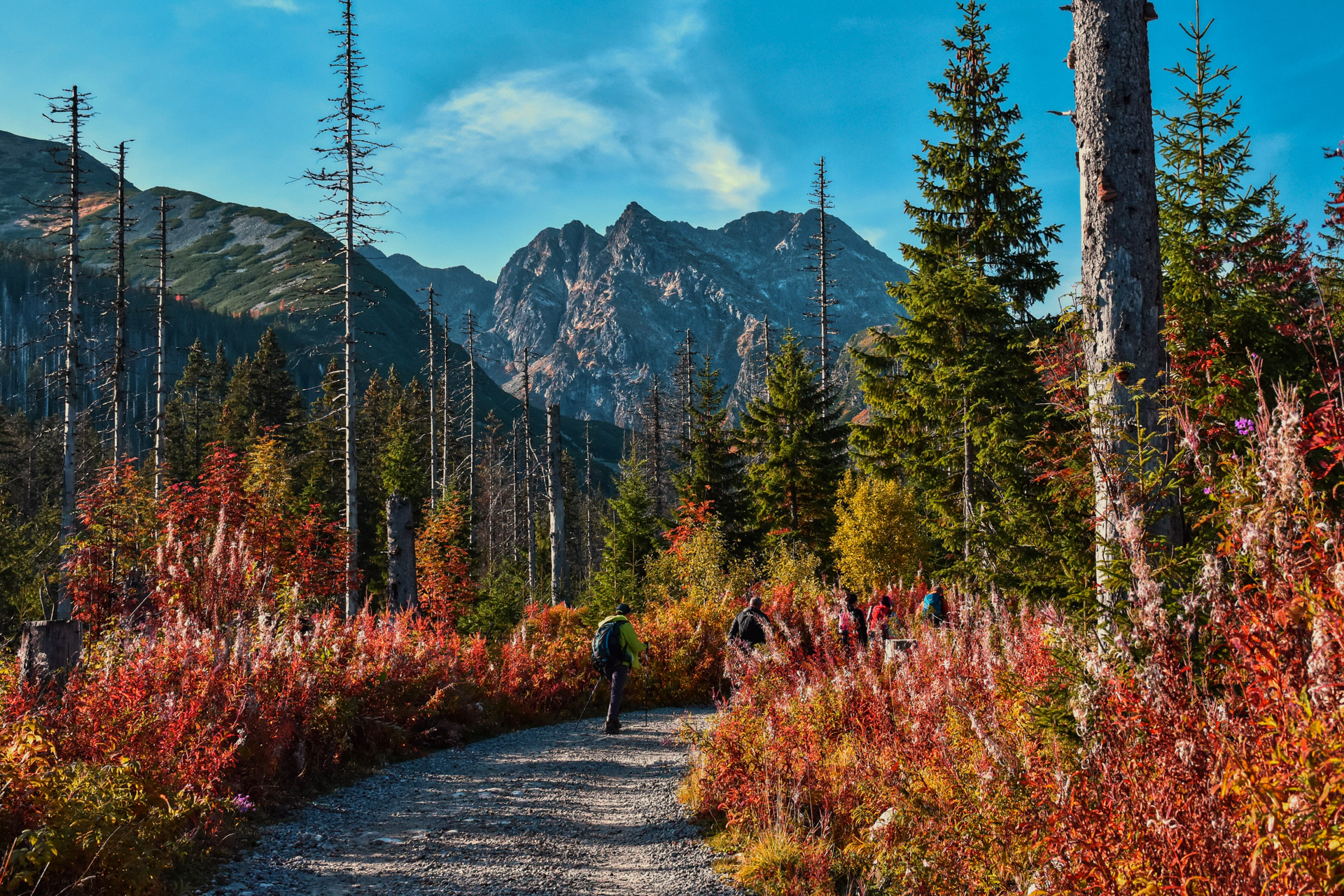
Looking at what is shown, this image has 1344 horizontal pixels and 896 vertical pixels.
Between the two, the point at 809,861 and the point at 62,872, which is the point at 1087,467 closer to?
the point at 809,861

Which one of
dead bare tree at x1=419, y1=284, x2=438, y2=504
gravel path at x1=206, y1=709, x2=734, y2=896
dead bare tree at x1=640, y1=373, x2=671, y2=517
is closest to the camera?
gravel path at x1=206, y1=709, x2=734, y2=896

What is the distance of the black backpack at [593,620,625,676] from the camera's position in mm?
10961

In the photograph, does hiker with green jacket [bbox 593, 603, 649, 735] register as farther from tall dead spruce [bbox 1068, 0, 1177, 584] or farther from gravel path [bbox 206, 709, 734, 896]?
tall dead spruce [bbox 1068, 0, 1177, 584]

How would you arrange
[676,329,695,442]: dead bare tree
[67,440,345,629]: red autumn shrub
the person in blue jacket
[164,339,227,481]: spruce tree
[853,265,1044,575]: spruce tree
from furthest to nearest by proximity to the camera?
[164,339,227,481]: spruce tree
[676,329,695,442]: dead bare tree
[853,265,1044,575]: spruce tree
the person in blue jacket
[67,440,345,629]: red autumn shrub

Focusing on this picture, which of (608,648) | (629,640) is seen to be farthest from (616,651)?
(629,640)

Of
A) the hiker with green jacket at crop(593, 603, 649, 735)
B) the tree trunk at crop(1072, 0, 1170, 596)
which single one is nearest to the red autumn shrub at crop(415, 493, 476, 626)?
the hiker with green jacket at crop(593, 603, 649, 735)

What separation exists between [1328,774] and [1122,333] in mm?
3412

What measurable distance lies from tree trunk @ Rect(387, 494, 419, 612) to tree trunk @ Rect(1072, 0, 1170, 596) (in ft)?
42.6

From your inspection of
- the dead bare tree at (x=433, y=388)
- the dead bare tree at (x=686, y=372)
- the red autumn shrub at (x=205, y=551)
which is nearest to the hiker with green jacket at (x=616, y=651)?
the red autumn shrub at (x=205, y=551)

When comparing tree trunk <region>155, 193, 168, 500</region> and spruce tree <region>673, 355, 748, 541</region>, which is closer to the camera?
tree trunk <region>155, 193, 168, 500</region>

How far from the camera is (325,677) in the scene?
826 centimetres

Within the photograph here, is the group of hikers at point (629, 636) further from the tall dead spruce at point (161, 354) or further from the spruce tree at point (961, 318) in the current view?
the tall dead spruce at point (161, 354)

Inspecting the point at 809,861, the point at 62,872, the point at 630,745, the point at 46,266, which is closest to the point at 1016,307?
the point at 630,745

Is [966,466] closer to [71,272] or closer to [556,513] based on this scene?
[556,513]
